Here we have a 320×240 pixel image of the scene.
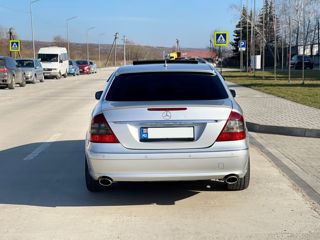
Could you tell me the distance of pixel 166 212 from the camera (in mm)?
4820

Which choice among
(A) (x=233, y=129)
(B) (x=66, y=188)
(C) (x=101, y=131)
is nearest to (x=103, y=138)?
(C) (x=101, y=131)

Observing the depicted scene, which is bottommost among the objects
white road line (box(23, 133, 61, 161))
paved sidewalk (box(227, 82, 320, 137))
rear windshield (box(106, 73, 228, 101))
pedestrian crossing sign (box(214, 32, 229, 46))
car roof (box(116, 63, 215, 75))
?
white road line (box(23, 133, 61, 161))

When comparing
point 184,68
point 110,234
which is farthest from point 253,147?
point 110,234

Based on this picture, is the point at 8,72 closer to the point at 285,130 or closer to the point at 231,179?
the point at 285,130

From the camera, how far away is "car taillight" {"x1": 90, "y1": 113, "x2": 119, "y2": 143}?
4809 mm

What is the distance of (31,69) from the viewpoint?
32.5m

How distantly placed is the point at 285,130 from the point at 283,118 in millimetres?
1505

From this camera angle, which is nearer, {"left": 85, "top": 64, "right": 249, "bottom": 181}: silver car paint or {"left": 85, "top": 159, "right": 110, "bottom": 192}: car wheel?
{"left": 85, "top": 64, "right": 249, "bottom": 181}: silver car paint

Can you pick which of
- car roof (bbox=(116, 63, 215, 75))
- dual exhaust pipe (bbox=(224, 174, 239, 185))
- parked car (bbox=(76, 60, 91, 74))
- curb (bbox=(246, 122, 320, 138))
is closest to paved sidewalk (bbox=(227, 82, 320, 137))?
curb (bbox=(246, 122, 320, 138))

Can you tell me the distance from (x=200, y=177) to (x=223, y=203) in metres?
0.52

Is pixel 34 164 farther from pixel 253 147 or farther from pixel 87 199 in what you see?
pixel 253 147

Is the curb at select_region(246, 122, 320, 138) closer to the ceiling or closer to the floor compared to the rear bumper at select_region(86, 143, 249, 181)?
closer to the floor

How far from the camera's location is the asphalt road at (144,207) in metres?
4.23

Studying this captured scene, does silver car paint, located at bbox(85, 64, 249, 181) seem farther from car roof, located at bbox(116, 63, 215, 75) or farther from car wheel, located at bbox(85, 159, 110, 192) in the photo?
car roof, located at bbox(116, 63, 215, 75)
